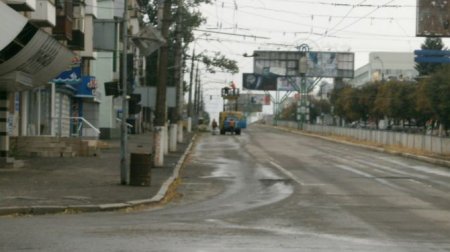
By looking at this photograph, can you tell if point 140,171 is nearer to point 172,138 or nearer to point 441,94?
point 172,138

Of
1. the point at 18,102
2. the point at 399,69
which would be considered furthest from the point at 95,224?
the point at 399,69

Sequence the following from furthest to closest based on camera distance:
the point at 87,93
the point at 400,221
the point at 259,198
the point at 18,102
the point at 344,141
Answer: the point at 344,141, the point at 87,93, the point at 18,102, the point at 259,198, the point at 400,221

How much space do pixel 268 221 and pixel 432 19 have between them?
32610 mm

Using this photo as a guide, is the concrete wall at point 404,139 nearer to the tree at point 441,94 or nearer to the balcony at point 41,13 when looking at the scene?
the tree at point 441,94

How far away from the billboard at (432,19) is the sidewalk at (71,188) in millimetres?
21825

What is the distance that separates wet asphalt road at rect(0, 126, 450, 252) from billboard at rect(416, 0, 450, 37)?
20836 millimetres

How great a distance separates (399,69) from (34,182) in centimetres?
14581

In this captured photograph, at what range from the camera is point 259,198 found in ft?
57.4

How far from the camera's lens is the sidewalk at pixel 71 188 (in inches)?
569

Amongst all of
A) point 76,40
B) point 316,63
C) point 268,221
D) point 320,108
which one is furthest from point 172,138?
point 320,108

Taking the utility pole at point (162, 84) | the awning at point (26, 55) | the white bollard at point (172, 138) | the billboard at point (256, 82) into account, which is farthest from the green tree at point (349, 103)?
the awning at point (26, 55)

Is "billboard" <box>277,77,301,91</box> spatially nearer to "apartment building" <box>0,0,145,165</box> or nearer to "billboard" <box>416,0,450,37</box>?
"apartment building" <box>0,0,145,165</box>

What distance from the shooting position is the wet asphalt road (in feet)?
33.6

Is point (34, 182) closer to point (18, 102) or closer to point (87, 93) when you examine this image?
point (18, 102)
